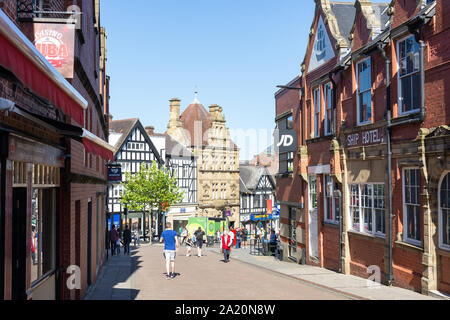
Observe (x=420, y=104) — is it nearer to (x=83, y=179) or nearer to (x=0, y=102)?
(x=83, y=179)

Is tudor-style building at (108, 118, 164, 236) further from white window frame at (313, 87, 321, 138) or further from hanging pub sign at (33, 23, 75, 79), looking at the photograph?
hanging pub sign at (33, 23, 75, 79)

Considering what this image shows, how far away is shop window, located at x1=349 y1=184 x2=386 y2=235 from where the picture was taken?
1633cm

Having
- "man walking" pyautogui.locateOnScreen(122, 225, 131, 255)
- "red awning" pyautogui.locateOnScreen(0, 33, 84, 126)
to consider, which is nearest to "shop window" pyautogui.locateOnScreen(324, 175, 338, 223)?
"man walking" pyautogui.locateOnScreen(122, 225, 131, 255)

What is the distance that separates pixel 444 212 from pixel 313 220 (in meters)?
10.4

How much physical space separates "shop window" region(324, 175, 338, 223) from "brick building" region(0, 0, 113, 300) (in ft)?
34.8

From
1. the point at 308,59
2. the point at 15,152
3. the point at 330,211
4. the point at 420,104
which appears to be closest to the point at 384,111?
the point at 420,104

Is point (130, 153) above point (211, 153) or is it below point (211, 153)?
below

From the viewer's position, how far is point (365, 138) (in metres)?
16.9

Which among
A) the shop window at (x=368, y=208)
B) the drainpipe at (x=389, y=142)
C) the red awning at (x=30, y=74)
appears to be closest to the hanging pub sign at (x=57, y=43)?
the red awning at (x=30, y=74)

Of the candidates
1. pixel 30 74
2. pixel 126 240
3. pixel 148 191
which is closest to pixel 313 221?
pixel 126 240

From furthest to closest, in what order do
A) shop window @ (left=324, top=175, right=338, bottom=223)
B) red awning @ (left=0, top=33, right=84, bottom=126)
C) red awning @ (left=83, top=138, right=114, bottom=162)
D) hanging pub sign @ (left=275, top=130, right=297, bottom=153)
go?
hanging pub sign @ (left=275, top=130, right=297, bottom=153)
shop window @ (left=324, top=175, right=338, bottom=223)
red awning @ (left=83, top=138, right=114, bottom=162)
red awning @ (left=0, top=33, right=84, bottom=126)

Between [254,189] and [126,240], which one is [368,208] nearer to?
[126,240]

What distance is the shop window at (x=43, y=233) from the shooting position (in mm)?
8496

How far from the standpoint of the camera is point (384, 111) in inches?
615
